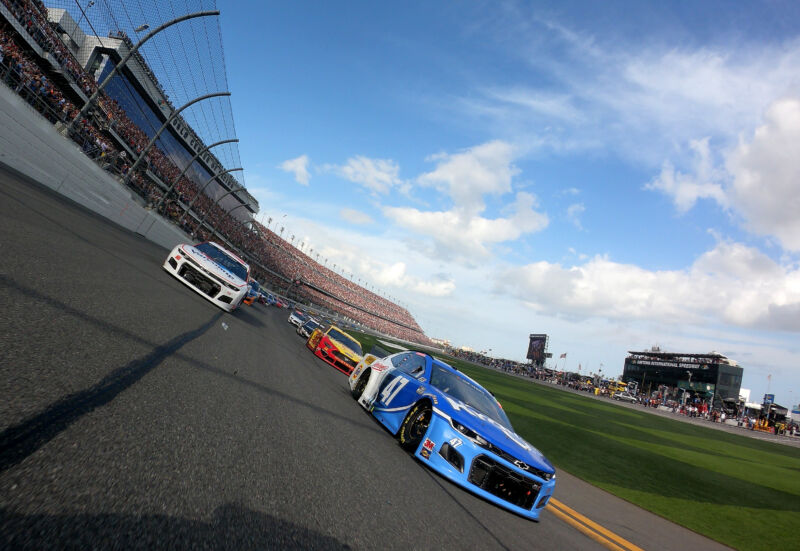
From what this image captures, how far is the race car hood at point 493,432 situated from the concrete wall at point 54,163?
1689 centimetres

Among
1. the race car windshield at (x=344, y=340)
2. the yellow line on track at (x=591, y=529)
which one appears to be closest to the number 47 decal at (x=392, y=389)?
the yellow line on track at (x=591, y=529)

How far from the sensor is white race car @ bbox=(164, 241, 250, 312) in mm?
11234

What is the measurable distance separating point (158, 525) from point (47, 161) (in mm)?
19322

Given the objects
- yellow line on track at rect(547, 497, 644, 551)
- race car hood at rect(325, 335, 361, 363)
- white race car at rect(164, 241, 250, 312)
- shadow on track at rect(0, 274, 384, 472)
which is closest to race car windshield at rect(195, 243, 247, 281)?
white race car at rect(164, 241, 250, 312)

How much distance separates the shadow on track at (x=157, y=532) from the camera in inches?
60.3

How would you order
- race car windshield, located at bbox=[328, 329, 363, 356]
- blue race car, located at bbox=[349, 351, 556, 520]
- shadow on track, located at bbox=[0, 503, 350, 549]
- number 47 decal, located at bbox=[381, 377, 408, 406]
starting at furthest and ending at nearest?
race car windshield, located at bbox=[328, 329, 363, 356], number 47 decal, located at bbox=[381, 377, 408, 406], blue race car, located at bbox=[349, 351, 556, 520], shadow on track, located at bbox=[0, 503, 350, 549]

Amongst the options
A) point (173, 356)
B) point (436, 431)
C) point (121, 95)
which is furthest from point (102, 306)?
point (121, 95)

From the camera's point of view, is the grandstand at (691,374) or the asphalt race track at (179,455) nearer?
the asphalt race track at (179,455)

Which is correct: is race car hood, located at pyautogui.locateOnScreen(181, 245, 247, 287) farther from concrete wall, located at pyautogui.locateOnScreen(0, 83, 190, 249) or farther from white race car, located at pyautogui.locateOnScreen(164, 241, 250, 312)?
concrete wall, located at pyautogui.locateOnScreen(0, 83, 190, 249)

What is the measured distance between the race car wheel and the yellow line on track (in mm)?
2020

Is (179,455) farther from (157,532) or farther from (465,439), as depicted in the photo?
(465,439)

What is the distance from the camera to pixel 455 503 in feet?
13.5

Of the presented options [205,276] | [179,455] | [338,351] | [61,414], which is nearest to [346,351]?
[338,351]

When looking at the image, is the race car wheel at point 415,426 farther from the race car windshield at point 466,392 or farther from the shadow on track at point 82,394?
the shadow on track at point 82,394
